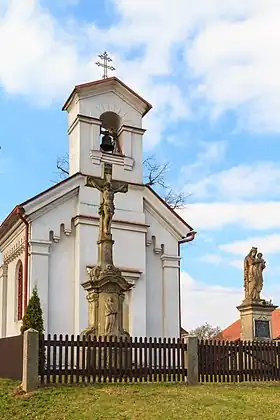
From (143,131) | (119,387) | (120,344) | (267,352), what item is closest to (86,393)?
(119,387)

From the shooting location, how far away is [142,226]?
71.5 feet

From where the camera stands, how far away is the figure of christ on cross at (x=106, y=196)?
16266 millimetres

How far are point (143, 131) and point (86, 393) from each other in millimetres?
12220

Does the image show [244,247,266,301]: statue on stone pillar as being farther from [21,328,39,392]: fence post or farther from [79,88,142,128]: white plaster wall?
[21,328,39,392]: fence post

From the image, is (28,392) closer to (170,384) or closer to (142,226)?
(170,384)

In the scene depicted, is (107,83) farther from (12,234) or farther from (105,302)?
(105,302)

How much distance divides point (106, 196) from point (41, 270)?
15.3ft

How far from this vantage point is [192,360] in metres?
14.6

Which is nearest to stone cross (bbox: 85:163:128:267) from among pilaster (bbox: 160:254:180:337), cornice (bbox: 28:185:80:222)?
cornice (bbox: 28:185:80:222)

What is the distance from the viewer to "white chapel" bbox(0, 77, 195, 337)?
20.1 m

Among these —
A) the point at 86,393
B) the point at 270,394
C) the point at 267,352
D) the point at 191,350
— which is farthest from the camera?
the point at 267,352

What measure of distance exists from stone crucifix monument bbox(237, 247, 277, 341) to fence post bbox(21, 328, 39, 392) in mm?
10094

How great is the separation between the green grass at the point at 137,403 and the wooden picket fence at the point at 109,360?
48 cm

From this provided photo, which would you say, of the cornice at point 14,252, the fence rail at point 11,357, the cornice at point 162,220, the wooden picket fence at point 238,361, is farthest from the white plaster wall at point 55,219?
the wooden picket fence at point 238,361
